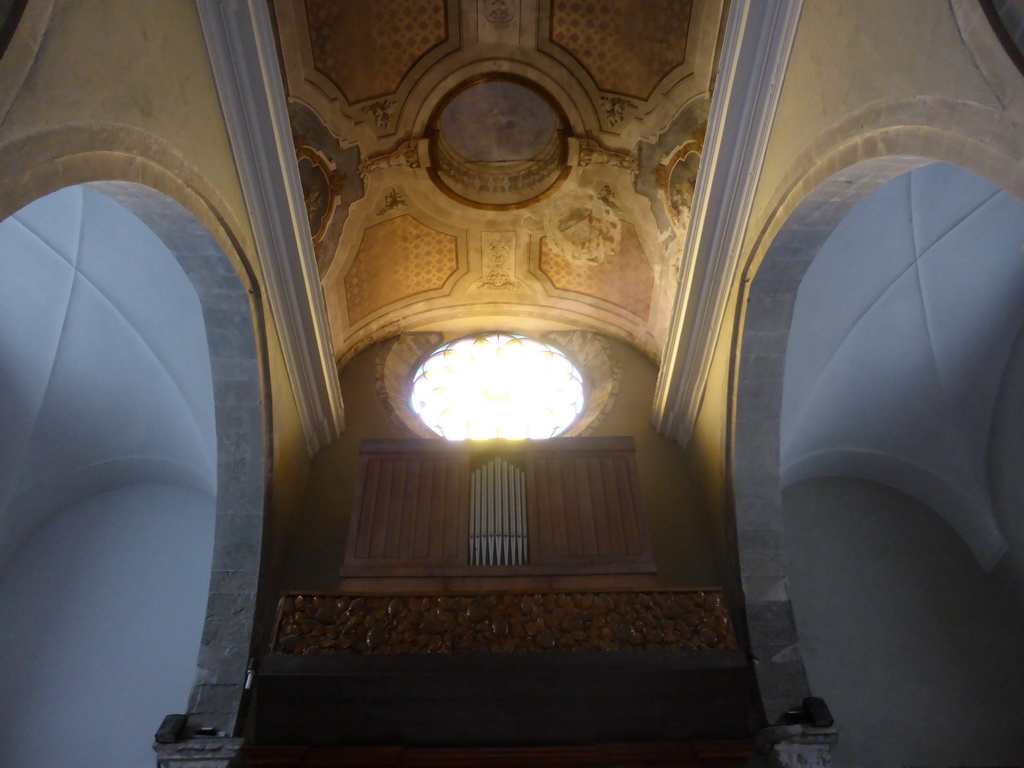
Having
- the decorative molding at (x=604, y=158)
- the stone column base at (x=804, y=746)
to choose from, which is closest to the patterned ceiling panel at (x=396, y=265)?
the decorative molding at (x=604, y=158)

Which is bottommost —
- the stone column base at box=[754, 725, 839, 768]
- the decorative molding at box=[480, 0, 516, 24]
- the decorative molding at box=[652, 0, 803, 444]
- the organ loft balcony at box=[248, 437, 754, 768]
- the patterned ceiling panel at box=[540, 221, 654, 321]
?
the stone column base at box=[754, 725, 839, 768]

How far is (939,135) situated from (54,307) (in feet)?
22.5

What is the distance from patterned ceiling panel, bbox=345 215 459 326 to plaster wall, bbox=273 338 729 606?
79cm

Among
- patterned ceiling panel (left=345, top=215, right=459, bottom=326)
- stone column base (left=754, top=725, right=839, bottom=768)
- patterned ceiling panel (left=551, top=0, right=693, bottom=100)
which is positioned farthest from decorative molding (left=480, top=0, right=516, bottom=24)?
stone column base (left=754, top=725, right=839, bottom=768)

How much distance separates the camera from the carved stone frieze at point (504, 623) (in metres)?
6.53

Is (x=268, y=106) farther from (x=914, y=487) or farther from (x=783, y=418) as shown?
(x=914, y=487)

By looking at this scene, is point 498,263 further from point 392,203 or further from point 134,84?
point 134,84

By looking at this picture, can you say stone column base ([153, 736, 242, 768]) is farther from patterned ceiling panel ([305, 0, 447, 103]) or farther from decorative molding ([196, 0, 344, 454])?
patterned ceiling panel ([305, 0, 447, 103])

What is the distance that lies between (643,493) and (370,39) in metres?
4.91

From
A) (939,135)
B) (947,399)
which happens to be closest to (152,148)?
(939,135)

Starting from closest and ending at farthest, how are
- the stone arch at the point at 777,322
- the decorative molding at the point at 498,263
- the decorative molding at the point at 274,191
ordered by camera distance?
the stone arch at the point at 777,322, the decorative molding at the point at 274,191, the decorative molding at the point at 498,263

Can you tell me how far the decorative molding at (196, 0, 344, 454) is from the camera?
5770 mm

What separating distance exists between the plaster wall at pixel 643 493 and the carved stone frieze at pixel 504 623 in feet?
3.23

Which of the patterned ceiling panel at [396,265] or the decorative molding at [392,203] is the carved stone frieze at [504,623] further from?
the decorative molding at [392,203]
